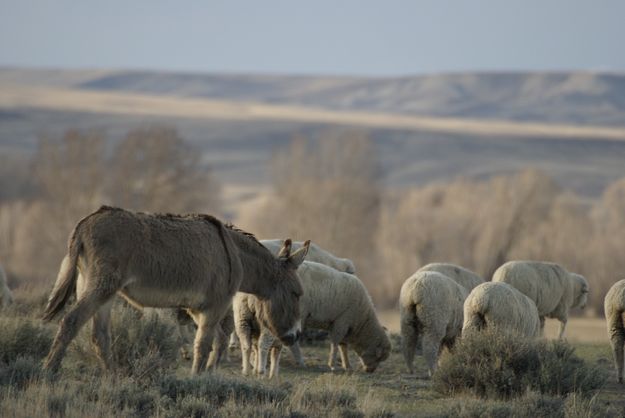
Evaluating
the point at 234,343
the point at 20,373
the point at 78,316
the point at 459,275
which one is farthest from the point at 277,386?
the point at 459,275

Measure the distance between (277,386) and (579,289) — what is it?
368 inches

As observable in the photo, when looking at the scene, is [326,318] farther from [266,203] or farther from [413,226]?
[266,203]

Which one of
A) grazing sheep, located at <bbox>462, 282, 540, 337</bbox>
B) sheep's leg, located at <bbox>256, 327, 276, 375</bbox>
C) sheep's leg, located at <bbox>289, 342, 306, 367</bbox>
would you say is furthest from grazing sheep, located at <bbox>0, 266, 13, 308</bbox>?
grazing sheep, located at <bbox>462, 282, 540, 337</bbox>

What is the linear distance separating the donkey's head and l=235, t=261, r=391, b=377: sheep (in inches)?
67.3

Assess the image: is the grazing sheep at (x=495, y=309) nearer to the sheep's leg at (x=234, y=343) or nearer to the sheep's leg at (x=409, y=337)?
the sheep's leg at (x=409, y=337)

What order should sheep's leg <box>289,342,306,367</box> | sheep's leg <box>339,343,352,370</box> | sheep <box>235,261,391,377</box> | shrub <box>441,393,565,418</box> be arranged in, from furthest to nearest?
1. sheep's leg <box>339,343,352,370</box>
2. sheep's leg <box>289,342,306,367</box>
3. sheep <box>235,261,391,377</box>
4. shrub <box>441,393,565,418</box>

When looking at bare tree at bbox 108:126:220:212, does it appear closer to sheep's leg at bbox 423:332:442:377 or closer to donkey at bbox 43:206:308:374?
sheep's leg at bbox 423:332:442:377

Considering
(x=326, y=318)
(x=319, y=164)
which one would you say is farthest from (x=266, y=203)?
(x=326, y=318)

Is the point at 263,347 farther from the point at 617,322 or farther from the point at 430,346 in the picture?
the point at 617,322

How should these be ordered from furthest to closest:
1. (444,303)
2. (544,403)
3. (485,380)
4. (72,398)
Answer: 1. (444,303)
2. (485,380)
3. (544,403)
4. (72,398)

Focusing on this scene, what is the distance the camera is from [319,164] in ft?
242

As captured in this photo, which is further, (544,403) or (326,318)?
(326,318)

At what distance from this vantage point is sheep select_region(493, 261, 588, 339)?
16.0 meters

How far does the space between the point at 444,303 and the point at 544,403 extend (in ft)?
12.4
